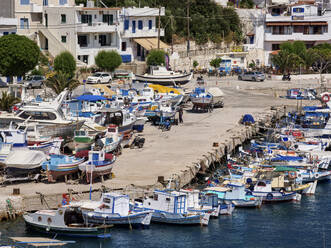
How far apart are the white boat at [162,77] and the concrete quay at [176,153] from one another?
5.03 metres

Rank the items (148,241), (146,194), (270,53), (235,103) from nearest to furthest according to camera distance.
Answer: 1. (148,241)
2. (146,194)
3. (235,103)
4. (270,53)

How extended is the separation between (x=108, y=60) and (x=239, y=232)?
45.8 meters

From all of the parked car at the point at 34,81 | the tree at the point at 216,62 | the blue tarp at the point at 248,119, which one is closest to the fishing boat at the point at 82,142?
the blue tarp at the point at 248,119

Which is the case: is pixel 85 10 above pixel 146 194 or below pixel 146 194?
above

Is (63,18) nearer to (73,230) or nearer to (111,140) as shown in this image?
(111,140)

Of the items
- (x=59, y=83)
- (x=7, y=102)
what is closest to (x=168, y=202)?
(x=7, y=102)

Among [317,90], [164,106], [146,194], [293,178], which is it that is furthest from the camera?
[317,90]

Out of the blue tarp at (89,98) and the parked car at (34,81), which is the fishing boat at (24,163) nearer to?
the blue tarp at (89,98)

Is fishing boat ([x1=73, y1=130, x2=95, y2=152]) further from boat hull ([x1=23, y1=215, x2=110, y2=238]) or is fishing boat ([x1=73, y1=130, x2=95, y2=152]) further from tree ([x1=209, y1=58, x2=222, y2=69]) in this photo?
tree ([x1=209, y1=58, x2=222, y2=69])

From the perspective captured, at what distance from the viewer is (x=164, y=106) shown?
56.9 meters

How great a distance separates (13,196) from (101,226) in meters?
4.44

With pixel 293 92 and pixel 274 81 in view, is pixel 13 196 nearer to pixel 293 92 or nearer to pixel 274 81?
pixel 293 92

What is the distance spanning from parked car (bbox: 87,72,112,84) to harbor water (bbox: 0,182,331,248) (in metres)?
38.3

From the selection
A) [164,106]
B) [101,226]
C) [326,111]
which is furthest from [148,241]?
[326,111]
